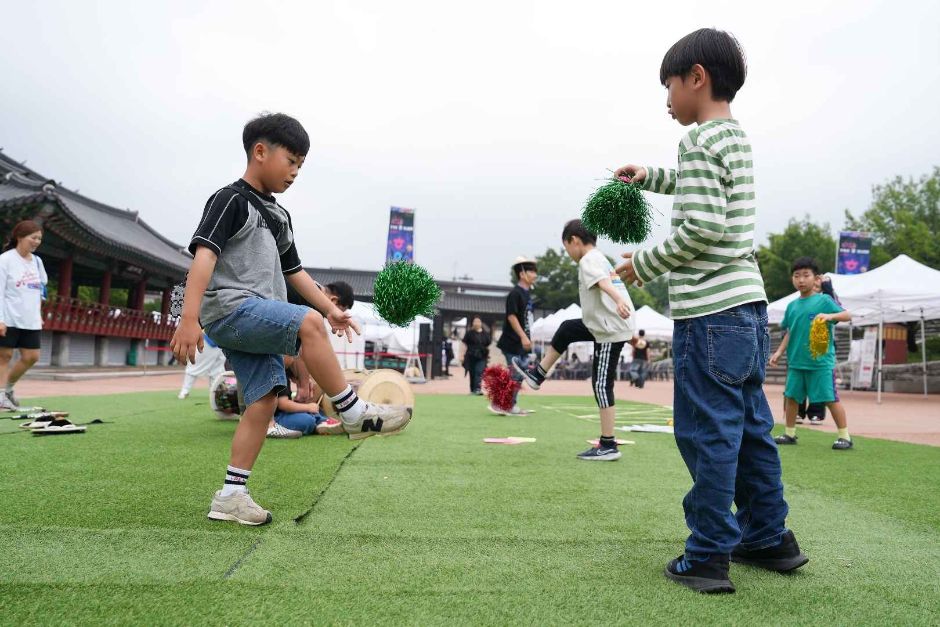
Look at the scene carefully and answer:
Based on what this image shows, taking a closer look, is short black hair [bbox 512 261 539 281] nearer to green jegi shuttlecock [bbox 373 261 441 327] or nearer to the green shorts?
the green shorts

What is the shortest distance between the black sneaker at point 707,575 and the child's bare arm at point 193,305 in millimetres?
1927

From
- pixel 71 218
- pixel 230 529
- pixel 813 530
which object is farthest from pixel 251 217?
pixel 71 218

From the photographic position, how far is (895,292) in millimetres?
13859

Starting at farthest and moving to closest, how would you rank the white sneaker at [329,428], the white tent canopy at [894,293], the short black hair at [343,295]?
the white tent canopy at [894,293] < the short black hair at [343,295] < the white sneaker at [329,428]

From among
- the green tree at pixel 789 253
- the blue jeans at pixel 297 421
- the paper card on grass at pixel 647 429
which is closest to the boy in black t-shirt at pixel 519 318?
the paper card on grass at pixel 647 429

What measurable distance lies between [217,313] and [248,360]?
27cm

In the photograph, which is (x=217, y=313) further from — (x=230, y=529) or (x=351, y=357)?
(x=351, y=357)

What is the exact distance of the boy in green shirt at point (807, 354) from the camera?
242 inches

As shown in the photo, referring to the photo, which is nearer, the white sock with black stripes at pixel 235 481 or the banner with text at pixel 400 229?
the white sock with black stripes at pixel 235 481

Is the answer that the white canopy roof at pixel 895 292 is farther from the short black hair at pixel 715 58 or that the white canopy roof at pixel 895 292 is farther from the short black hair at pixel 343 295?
the short black hair at pixel 715 58

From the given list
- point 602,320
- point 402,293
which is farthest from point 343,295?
point 602,320

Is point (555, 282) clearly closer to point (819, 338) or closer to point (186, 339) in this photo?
point (819, 338)

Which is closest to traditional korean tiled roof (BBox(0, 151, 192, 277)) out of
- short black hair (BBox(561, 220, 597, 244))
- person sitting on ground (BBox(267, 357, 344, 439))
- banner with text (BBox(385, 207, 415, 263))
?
banner with text (BBox(385, 207, 415, 263))

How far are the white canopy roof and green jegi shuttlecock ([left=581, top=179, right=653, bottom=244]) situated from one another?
473 inches
